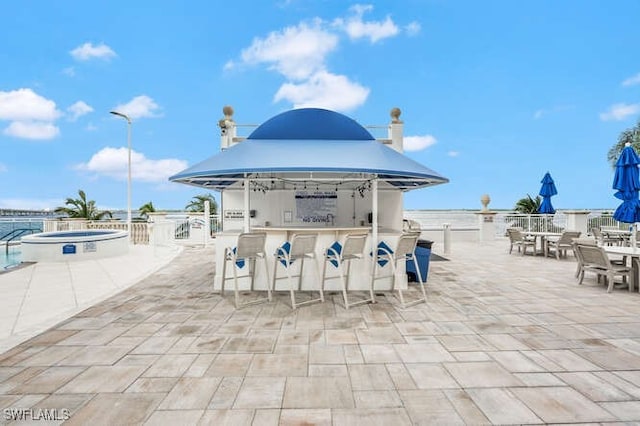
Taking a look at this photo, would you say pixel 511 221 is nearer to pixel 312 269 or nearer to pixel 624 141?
pixel 624 141

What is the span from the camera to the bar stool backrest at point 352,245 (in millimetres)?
4746

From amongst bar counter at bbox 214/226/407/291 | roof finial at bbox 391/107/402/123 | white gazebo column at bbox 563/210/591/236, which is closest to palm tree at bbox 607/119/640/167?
white gazebo column at bbox 563/210/591/236

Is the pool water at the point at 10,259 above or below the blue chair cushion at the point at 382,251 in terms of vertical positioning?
below

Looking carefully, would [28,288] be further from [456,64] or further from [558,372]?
[456,64]

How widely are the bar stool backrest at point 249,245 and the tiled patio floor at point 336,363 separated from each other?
0.76 meters

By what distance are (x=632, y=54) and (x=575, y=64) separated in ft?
24.8

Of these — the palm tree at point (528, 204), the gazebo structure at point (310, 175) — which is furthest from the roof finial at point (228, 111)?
the palm tree at point (528, 204)

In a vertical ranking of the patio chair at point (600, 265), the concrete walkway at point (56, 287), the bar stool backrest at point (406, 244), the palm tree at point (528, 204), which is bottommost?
the concrete walkway at point (56, 287)

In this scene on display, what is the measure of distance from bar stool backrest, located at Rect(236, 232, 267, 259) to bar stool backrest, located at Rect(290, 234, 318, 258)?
0.50m

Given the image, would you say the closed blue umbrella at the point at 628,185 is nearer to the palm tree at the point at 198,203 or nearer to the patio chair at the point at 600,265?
the patio chair at the point at 600,265

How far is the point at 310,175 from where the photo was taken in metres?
7.01

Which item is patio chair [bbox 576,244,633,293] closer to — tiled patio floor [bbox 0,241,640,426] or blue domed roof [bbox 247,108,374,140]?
tiled patio floor [bbox 0,241,640,426]

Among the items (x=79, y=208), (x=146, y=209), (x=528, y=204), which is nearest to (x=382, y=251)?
(x=528, y=204)

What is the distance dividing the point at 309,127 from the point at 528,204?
617 inches
